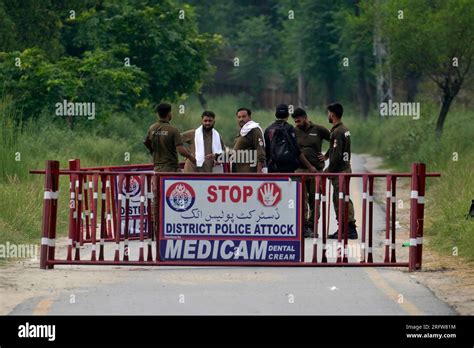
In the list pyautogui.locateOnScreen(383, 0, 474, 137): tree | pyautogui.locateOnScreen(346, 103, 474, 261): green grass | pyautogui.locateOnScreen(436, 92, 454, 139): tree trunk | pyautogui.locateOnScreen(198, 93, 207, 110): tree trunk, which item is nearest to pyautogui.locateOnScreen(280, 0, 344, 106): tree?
pyautogui.locateOnScreen(198, 93, 207, 110): tree trunk

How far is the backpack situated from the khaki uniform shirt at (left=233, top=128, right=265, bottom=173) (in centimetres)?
20

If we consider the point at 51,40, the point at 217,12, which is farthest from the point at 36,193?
the point at 217,12

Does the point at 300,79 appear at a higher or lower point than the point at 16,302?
higher

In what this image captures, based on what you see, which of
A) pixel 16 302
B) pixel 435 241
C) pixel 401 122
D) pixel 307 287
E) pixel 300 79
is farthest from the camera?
pixel 300 79

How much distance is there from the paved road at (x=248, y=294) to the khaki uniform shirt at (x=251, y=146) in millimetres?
3046

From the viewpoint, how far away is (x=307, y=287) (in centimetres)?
1379

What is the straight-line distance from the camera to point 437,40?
121 ft

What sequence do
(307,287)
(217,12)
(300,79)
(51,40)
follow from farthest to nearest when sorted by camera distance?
(217,12) < (300,79) < (51,40) < (307,287)

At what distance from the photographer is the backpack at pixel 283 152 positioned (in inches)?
732

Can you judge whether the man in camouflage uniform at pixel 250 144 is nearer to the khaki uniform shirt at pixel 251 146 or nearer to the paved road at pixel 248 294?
the khaki uniform shirt at pixel 251 146

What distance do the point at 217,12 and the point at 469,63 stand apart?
170 feet

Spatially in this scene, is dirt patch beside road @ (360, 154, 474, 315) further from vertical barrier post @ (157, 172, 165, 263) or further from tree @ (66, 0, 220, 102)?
tree @ (66, 0, 220, 102)

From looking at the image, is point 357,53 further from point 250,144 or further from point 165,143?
point 165,143

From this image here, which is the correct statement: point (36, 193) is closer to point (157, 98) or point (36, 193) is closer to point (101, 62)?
point (101, 62)
